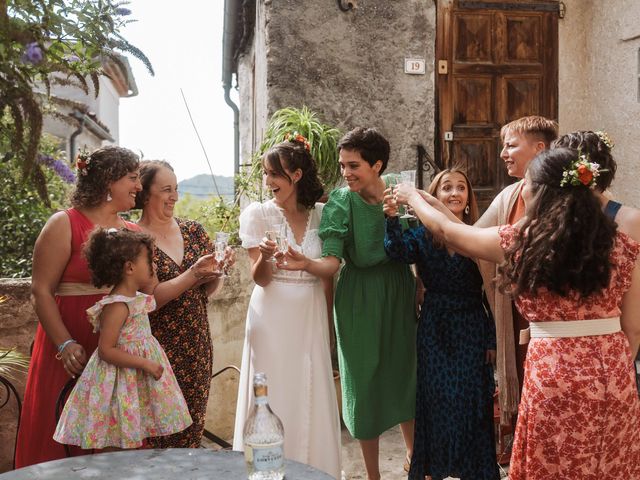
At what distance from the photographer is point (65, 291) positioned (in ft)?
9.95

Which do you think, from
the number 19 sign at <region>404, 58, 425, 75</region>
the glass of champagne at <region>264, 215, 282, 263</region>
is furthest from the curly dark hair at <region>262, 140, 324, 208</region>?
the number 19 sign at <region>404, 58, 425, 75</region>

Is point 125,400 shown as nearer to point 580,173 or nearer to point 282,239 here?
point 282,239

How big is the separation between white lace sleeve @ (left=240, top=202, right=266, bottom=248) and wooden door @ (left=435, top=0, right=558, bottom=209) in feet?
11.4

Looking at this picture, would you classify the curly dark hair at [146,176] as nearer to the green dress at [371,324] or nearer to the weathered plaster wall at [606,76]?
the green dress at [371,324]

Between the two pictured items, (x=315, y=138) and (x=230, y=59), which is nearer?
(x=315, y=138)

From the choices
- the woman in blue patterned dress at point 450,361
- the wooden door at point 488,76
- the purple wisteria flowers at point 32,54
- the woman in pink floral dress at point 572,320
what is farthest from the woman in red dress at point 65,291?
the wooden door at point 488,76

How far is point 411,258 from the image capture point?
3.54m

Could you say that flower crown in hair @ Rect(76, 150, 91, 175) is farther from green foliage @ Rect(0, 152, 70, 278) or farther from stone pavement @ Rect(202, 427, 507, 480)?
green foliage @ Rect(0, 152, 70, 278)

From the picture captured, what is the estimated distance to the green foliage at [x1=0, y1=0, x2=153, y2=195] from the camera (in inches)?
72.9

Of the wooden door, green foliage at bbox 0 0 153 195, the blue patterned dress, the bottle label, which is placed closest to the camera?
green foliage at bbox 0 0 153 195

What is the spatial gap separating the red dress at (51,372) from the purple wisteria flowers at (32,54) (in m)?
1.19

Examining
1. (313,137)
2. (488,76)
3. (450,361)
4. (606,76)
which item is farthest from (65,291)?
(606,76)

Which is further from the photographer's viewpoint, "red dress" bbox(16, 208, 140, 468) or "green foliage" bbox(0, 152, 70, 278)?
"green foliage" bbox(0, 152, 70, 278)

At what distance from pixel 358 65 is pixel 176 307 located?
3666mm
